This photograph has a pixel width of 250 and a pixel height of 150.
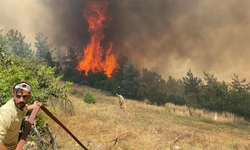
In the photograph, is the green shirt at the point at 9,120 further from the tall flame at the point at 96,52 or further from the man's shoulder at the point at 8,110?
the tall flame at the point at 96,52

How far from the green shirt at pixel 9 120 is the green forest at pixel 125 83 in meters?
3.96

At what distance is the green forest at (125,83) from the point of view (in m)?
7.59

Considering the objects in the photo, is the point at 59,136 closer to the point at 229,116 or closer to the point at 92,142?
the point at 92,142

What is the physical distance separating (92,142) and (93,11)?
9860cm

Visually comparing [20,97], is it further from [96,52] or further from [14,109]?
[96,52]

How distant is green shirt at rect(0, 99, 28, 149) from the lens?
2.26m

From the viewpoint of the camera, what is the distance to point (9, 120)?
7.85 ft

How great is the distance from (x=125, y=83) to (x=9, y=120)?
3422 centimetres

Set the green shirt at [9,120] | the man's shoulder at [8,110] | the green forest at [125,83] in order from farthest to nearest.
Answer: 1. the green forest at [125,83]
2. the man's shoulder at [8,110]
3. the green shirt at [9,120]

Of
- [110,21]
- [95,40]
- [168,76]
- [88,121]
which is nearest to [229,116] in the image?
[88,121]

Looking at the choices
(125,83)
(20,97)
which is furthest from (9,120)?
(125,83)

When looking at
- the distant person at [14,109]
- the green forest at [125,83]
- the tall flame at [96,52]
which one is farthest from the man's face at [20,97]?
the tall flame at [96,52]

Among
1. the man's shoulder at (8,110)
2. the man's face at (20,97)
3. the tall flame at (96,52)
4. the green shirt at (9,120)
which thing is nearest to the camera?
the green shirt at (9,120)

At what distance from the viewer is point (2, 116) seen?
2.32 meters
